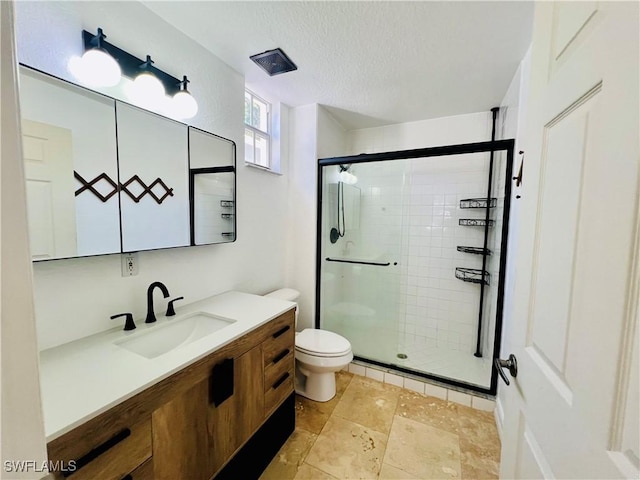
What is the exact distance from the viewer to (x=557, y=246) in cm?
61

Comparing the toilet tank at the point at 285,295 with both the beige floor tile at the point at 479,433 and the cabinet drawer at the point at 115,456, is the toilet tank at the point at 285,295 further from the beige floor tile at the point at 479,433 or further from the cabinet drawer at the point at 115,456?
the beige floor tile at the point at 479,433

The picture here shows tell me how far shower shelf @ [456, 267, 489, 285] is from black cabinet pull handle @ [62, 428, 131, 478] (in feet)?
8.84

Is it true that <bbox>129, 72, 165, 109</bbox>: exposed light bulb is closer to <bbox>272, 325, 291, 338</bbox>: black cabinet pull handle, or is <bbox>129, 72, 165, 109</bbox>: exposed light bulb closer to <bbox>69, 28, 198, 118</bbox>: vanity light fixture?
<bbox>69, 28, 198, 118</bbox>: vanity light fixture

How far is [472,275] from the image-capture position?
2.53 meters

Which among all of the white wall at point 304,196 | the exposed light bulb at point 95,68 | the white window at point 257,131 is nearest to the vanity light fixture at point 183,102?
the exposed light bulb at point 95,68

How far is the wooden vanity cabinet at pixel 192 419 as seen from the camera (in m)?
0.74

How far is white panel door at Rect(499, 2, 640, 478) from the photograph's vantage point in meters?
0.40

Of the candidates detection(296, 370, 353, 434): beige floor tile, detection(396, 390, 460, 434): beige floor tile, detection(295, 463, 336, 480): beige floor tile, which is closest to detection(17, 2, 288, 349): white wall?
detection(296, 370, 353, 434): beige floor tile

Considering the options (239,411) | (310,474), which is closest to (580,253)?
(239,411)

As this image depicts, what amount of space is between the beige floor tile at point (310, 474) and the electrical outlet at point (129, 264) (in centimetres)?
139

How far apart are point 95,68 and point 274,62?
1.00m

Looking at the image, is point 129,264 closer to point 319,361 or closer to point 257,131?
point 319,361

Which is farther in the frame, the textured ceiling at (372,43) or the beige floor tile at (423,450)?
the beige floor tile at (423,450)

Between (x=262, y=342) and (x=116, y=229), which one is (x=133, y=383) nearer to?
(x=262, y=342)
